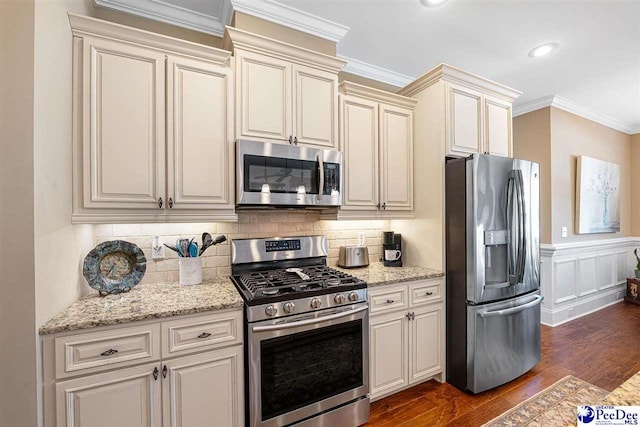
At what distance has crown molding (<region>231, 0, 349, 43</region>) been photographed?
6.68ft

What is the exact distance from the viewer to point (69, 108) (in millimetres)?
1551

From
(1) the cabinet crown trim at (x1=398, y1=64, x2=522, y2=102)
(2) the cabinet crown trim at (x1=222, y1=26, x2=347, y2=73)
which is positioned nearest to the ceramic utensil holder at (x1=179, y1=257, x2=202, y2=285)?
(2) the cabinet crown trim at (x1=222, y1=26, x2=347, y2=73)

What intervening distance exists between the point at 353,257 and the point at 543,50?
2.58 metres

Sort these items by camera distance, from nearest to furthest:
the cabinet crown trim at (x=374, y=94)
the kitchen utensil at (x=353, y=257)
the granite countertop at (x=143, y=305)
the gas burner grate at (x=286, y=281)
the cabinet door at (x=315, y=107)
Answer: the granite countertop at (x=143, y=305), the gas burner grate at (x=286, y=281), the cabinet door at (x=315, y=107), the cabinet crown trim at (x=374, y=94), the kitchen utensil at (x=353, y=257)

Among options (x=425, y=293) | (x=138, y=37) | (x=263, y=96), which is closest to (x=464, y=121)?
(x=425, y=293)

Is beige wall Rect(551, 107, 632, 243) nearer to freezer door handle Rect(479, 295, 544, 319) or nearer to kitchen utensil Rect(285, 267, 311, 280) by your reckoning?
freezer door handle Rect(479, 295, 544, 319)

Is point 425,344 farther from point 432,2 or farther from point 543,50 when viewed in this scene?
point 543,50

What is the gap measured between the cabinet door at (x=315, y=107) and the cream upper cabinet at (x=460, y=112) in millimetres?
870

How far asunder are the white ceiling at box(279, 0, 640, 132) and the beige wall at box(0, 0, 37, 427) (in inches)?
61.1

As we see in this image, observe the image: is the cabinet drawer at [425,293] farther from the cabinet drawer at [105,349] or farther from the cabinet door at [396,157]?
the cabinet drawer at [105,349]

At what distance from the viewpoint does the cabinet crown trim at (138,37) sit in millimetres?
1587

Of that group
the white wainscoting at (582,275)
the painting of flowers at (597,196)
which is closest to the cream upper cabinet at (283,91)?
the white wainscoting at (582,275)

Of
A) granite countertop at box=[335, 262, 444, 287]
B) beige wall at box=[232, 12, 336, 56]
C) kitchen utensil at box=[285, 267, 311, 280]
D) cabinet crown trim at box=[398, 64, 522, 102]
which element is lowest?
granite countertop at box=[335, 262, 444, 287]

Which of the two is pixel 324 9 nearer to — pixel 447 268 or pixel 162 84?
pixel 162 84
